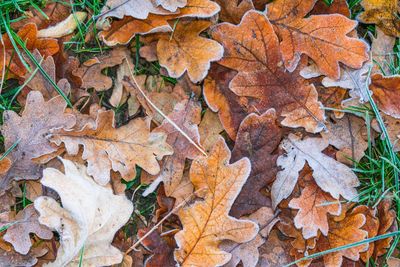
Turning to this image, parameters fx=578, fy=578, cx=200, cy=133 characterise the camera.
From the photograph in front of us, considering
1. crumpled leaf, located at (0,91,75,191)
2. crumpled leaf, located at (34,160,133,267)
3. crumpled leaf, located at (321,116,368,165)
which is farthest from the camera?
crumpled leaf, located at (321,116,368,165)

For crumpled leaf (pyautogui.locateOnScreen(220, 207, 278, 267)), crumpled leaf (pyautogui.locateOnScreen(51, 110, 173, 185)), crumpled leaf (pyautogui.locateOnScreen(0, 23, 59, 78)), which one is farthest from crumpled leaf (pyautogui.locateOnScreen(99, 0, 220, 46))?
crumpled leaf (pyautogui.locateOnScreen(220, 207, 278, 267))

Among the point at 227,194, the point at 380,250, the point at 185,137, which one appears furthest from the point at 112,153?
the point at 380,250

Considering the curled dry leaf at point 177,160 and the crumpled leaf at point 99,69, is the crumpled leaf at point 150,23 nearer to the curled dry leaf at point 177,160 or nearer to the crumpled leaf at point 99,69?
the crumpled leaf at point 99,69

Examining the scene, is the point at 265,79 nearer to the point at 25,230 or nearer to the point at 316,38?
the point at 316,38

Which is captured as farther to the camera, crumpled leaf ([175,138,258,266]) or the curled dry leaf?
the curled dry leaf

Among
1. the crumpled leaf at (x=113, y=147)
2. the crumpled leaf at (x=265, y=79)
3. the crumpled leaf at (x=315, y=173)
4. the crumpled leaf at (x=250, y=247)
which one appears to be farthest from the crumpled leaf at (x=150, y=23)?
the crumpled leaf at (x=250, y=247)

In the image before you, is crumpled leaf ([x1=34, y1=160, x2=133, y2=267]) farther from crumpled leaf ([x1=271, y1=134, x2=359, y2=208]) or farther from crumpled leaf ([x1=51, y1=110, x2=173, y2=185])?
crumpled leaf ([x1=271, y1=134, x2=359, y2=208])

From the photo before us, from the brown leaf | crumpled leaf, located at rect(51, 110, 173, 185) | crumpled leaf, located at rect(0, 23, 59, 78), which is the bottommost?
the brown leaf
